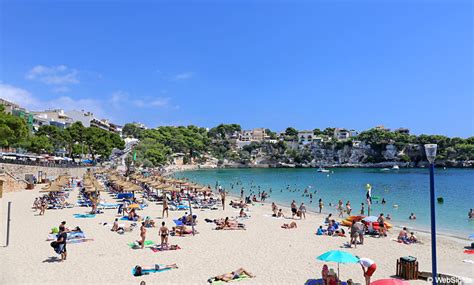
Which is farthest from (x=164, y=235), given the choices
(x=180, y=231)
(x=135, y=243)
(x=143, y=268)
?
(x=180, y=231)

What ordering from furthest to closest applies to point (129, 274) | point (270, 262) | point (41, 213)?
point (41, 213) < point (270, 262) < point (129, 274)

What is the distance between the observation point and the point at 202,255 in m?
12.6

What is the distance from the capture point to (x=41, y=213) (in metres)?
20.7

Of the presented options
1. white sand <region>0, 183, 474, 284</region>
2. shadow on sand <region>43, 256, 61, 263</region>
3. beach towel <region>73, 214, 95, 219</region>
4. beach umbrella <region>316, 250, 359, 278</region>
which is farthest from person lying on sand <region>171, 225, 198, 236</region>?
beach umbrella <region>316, 250, 359, 278</region>

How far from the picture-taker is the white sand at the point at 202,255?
10.1 metres

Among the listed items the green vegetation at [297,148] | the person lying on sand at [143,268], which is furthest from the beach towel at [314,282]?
the green vegetation at [297,148]

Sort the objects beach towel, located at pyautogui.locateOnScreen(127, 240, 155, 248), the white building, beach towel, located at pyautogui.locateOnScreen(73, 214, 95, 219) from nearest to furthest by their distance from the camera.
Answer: beach towel, located at pyautogui.locateOnScreen(127, 240, 155, 248) < beach towel, located at pyautogui.locateOnScreen(73, 214, 95, 219) < the white building

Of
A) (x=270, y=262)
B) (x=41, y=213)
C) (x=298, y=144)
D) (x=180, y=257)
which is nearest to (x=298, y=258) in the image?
(x=270, y=262)

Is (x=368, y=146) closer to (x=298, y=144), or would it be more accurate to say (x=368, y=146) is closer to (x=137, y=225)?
(x=298, y=144)

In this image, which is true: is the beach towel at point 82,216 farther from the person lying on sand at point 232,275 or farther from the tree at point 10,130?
the tree at point 10,130

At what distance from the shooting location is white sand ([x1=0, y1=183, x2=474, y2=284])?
10109mm

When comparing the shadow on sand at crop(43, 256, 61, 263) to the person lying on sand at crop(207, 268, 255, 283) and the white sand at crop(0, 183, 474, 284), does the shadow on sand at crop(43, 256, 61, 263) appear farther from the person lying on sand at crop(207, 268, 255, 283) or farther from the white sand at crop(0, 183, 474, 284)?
the person lying on sand at crop(207, 268, 255, 283)

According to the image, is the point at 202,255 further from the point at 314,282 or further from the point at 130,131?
the point at 130,131

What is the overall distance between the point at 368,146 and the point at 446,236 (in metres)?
121
